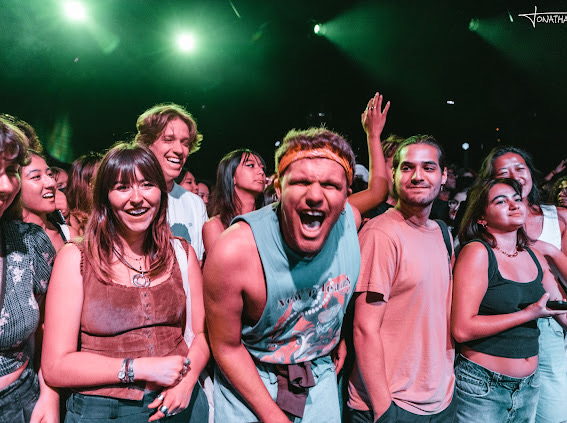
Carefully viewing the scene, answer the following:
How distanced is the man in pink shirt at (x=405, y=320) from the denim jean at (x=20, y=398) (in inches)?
58.9

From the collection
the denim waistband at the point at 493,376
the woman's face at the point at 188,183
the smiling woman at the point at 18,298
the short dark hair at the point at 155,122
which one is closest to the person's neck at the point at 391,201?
the denim waistband at the point at 493,376

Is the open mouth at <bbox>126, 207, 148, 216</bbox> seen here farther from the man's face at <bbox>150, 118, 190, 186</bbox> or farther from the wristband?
the man's face at <bbox>150, 118, 190, 186</bbox>

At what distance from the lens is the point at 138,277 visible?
5.32 feet

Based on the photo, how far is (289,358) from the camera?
155 cm

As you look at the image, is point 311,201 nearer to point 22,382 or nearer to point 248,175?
point 22,382

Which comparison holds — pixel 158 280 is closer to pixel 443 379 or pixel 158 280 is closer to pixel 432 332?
pixel 432 332

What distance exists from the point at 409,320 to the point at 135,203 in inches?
60.9

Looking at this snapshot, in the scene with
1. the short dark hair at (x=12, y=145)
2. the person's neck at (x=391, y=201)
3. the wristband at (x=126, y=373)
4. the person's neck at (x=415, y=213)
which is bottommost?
the wristband at (x=126, y=373)

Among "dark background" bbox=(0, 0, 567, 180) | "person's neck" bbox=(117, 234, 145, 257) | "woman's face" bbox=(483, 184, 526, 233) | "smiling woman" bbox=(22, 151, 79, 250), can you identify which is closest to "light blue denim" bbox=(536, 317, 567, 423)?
"woman's face" bbox=(483, 184, 526, 233)

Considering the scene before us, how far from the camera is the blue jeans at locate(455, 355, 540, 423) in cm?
202

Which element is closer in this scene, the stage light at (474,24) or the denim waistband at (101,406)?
the denim waistband at (101,406)

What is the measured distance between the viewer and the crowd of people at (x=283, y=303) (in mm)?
1427

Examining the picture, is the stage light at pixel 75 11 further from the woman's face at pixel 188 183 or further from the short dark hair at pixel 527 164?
the short dark hair at pixel 527 164

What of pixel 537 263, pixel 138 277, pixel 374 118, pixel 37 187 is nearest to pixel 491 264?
pixel 537 263
